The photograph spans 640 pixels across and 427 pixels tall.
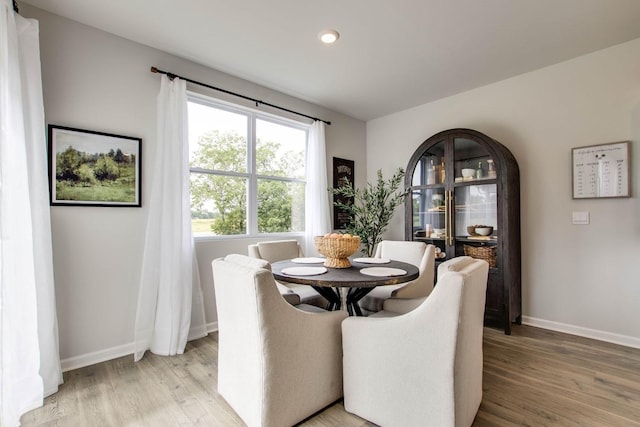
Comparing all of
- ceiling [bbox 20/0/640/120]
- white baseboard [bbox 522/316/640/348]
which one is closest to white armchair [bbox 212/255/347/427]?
ceiling [bbox 20/0/640/120]

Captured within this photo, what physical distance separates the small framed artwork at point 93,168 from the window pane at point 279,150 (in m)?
1.24

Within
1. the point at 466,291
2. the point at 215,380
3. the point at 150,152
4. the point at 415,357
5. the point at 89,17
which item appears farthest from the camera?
the point at 150,152

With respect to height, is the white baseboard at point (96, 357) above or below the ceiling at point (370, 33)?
below

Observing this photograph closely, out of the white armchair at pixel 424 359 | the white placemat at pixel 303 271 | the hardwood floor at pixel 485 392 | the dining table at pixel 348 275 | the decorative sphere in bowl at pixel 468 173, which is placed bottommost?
the hardwood floor at pixel 485 392

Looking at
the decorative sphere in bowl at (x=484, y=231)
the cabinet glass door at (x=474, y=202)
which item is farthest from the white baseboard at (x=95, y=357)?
the decorative sphere in bowl at (x=484, y=231)

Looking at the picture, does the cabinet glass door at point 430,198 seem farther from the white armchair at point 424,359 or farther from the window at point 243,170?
the white armchair at point 424,359

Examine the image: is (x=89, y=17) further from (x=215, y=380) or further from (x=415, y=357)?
(x=415, y=357)

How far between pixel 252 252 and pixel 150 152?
1.21 meters

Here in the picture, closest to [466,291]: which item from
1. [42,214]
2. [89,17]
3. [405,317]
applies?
[405,317]

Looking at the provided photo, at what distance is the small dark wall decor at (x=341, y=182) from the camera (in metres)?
4.16

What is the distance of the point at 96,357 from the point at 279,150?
2.56m

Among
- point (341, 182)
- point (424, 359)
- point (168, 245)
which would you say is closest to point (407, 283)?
point (424, 359)

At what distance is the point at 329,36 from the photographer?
241 centimetres

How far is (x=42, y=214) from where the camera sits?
1977 mm
